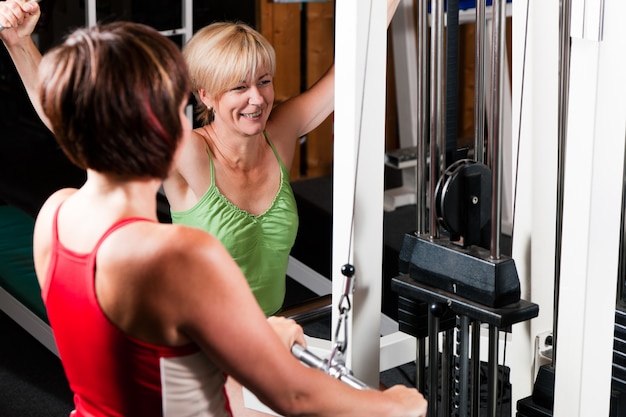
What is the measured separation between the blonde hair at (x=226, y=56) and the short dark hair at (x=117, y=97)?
1232mm

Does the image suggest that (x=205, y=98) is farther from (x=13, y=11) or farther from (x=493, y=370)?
(x=493, y=370)

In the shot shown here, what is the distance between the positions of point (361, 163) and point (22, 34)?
0.99m

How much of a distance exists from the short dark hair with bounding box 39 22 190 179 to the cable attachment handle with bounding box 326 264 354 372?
48cm

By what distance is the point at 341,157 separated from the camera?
1888 millimetres

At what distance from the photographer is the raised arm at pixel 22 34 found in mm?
2268

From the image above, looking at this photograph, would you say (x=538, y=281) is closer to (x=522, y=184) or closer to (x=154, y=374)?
(x=522, y=184)

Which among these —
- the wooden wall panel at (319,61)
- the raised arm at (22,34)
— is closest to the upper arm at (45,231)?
the raised arm at (22,34)

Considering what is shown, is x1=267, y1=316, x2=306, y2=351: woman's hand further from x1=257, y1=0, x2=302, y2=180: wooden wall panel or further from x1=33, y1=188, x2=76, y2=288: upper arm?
x1=257, y1=0, x2=302, y2=180: wooden wall panel

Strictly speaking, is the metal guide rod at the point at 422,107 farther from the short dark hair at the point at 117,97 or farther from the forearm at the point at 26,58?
the forearm at the point at 26,58

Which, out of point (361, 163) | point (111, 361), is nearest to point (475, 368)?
point (361, 163)

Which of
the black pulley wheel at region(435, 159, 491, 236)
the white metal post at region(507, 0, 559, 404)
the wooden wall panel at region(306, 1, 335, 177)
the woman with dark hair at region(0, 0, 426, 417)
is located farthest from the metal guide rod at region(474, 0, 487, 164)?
the wooden wall panel at region(306, 1, 335, 177)

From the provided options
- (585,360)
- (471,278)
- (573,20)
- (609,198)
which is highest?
(573,20)

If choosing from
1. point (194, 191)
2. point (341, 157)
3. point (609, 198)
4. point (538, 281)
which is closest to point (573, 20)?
point (609, 198)

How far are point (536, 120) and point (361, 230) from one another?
2.02 feet
